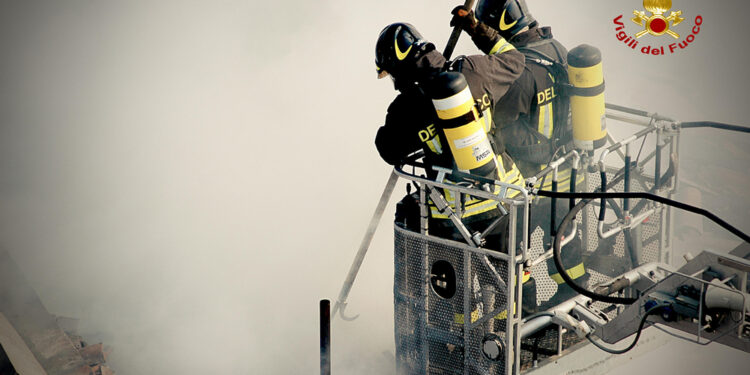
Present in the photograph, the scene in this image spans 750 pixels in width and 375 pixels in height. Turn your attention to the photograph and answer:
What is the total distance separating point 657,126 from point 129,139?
Answer: 257 inches

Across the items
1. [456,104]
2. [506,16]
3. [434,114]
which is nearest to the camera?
[456,104]

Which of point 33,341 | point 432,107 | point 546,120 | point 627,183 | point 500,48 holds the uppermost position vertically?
point 500,48

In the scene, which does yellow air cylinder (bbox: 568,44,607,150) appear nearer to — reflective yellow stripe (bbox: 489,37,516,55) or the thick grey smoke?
reflective yellow stripe (bbox: 489,37,516,55)

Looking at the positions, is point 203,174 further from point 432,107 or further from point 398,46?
point 432,107

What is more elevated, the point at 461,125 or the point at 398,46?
the point at 398,46

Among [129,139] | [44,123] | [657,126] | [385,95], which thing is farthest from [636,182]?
[44,123]

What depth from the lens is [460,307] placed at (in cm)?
506

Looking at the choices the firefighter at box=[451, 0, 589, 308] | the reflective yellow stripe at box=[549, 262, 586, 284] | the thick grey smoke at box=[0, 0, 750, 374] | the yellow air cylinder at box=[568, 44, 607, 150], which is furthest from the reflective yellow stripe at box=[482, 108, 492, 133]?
the thick grey smoke at box=[0, 0, 750, 374]

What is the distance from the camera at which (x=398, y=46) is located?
5.09 metres

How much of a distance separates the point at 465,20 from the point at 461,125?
4.38 ft

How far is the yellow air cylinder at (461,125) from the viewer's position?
452 cm

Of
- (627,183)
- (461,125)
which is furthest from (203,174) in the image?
(627,183)

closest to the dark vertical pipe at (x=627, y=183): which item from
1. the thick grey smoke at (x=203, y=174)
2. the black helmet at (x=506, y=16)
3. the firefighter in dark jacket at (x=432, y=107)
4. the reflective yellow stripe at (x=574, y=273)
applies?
the reflective yellow stripe at (x=574, y=273)

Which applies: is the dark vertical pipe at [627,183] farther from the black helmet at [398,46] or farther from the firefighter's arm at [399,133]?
the black helmet at [398,46]
